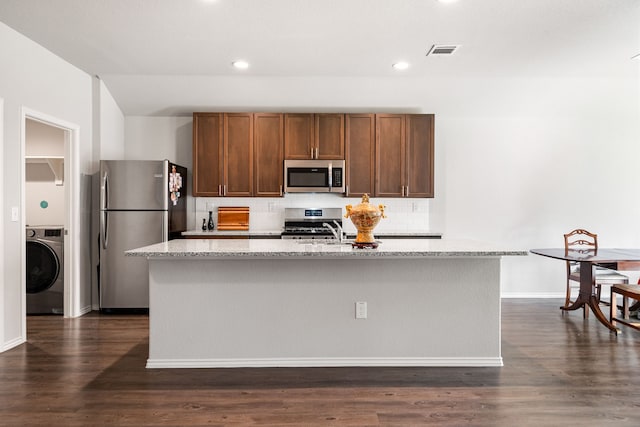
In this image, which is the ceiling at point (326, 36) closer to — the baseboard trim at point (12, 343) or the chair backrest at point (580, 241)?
the chair backrest at point (580, 241)

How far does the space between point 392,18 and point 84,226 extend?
362 cm

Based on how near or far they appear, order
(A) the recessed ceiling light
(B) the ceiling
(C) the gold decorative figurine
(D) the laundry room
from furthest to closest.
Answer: (D) the laundry room, (A) the recessed ceiling light, (B) the ceiling, (C) the gold decorative figurine

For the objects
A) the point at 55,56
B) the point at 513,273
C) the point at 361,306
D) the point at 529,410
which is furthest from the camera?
the point at 513,273

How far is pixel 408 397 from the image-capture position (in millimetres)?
2430

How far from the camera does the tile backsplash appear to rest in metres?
5.28

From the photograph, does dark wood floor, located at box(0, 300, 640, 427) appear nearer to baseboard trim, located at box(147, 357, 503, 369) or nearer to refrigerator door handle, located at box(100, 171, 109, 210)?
baseboard trim, located at box(147, 357, 503, 369)

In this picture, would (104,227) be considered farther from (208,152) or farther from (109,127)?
(208,152)

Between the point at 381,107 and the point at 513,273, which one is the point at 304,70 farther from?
the point at 513,273

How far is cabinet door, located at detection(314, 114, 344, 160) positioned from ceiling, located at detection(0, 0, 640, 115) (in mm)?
564

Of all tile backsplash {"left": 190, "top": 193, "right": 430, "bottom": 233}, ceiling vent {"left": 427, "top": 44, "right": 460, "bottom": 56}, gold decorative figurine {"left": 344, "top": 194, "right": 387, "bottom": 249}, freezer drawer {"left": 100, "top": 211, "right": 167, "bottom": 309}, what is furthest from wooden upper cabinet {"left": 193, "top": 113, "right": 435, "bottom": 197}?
gold decorative figurine {"left": 344, "top": 194, "right": 387, "bottom": 249}

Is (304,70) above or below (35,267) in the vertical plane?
above

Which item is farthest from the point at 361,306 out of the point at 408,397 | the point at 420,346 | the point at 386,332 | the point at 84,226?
the point at 84,226

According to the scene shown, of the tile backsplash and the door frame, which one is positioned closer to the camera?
the door frame

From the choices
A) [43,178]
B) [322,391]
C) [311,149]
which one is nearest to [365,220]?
[322,391]
